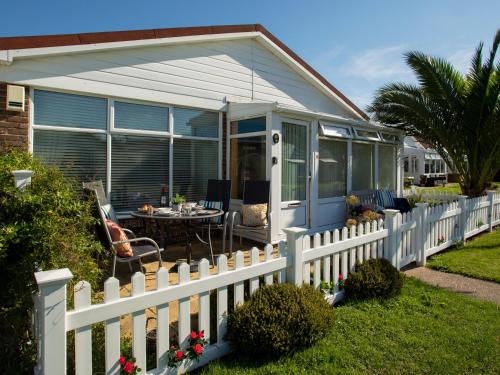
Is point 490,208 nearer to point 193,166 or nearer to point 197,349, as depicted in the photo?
point 193,166

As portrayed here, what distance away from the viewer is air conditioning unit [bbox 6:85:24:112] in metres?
4.59

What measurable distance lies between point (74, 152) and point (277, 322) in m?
4.31

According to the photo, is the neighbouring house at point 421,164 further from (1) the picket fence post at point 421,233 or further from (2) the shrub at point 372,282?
(2) the shrub at point 372,282

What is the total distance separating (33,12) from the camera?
6848mm

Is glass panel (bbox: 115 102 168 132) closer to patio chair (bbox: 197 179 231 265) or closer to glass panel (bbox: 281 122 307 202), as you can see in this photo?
patio chair (bbox: 197 179 231 265)

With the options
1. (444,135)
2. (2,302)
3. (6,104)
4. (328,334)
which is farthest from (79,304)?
(444,135)

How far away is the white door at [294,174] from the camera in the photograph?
670 centimetres

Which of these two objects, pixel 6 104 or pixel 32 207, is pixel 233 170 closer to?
pixel 6 104

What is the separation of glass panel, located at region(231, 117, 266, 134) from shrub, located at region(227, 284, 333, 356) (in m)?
4.21

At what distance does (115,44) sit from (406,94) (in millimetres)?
7302

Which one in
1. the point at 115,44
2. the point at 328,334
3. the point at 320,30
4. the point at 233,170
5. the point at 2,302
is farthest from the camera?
the point at 320,30

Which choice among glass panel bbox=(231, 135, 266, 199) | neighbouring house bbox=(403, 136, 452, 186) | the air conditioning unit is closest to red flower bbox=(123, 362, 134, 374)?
the air conditioning unit

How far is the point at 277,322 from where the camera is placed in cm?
255

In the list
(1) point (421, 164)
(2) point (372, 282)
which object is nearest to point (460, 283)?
(2) point (372, 282)
